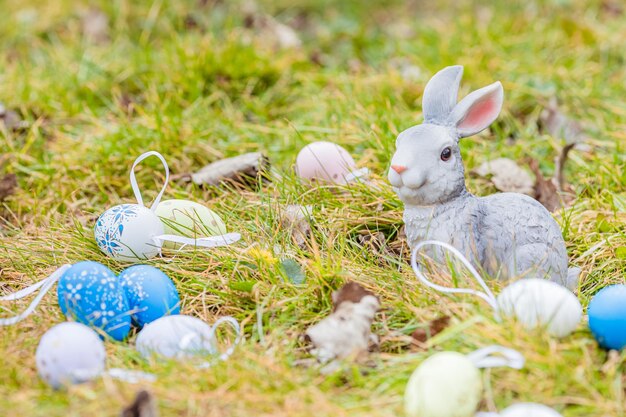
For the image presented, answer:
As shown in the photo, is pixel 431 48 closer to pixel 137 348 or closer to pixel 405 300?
pixel 405 300

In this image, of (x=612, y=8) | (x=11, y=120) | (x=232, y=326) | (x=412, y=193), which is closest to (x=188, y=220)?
(x=232, y=326)

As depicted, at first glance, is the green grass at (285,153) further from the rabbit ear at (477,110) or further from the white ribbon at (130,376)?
the rabbit ear at (477,110)

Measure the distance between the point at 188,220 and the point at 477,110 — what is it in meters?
1.08

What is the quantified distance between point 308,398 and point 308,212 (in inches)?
40.1

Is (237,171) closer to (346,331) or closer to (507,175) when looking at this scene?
(507,175)

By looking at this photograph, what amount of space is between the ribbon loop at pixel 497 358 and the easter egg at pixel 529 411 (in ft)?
0.47

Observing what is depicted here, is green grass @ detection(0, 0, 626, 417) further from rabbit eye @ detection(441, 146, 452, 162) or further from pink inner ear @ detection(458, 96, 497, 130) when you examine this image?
pink inner ear @ detection(458, 96, 497, 130)

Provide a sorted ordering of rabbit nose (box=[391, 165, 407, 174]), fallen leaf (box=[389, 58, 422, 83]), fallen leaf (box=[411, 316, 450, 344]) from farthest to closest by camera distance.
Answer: fallen leaf (box=[389, 58, 422, 83]) → rabbit nose (box=[391, 165, 407, 174]) → fallen leaf (box=[411, 316, 450, 344])

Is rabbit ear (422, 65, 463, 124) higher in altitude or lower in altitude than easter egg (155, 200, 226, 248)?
higher

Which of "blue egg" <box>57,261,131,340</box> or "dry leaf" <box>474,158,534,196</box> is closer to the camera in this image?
"blue egg" <box>57,261,131,340</box>

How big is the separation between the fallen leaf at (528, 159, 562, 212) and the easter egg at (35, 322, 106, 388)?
2017 millimetres

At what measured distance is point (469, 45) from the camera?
503cm

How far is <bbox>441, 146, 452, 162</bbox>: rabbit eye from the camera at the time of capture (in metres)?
2.59

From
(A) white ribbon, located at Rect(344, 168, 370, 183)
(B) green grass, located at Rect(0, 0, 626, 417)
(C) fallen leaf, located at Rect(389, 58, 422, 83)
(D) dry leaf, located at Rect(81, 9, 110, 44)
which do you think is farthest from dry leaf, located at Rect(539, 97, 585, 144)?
(D) dry leaf, located at Rect(81, 9, 110, 44)
